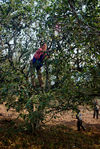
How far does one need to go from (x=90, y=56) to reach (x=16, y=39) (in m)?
6.08

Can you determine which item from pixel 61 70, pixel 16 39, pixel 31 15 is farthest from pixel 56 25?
pixel 16 39

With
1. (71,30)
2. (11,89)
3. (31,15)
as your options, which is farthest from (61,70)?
(31,15)

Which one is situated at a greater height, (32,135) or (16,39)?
(16,39)

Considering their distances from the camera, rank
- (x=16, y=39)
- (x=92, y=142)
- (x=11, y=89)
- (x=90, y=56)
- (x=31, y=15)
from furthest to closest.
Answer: (x=16, y=39), (x=31, y=15), (x=92, y=142), (x=90, y=56), (x=11, y=89)

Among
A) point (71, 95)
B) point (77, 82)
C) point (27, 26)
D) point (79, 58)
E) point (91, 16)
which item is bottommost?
point (71, 95)

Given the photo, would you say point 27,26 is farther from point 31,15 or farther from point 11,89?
point 11,89

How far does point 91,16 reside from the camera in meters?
5.75

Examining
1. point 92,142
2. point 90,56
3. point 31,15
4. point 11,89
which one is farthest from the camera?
point 31,15

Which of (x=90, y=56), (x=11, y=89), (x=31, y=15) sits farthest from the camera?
(x=31, y=15)

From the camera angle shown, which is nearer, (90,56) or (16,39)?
(90,56)

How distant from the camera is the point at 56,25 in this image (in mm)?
6758

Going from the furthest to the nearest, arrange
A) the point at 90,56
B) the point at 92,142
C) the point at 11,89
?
the point at 92,142
the point at 90,56
the point at 11,89

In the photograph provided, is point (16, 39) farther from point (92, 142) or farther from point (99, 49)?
point (92, 142)

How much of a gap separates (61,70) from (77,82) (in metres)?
1.20
